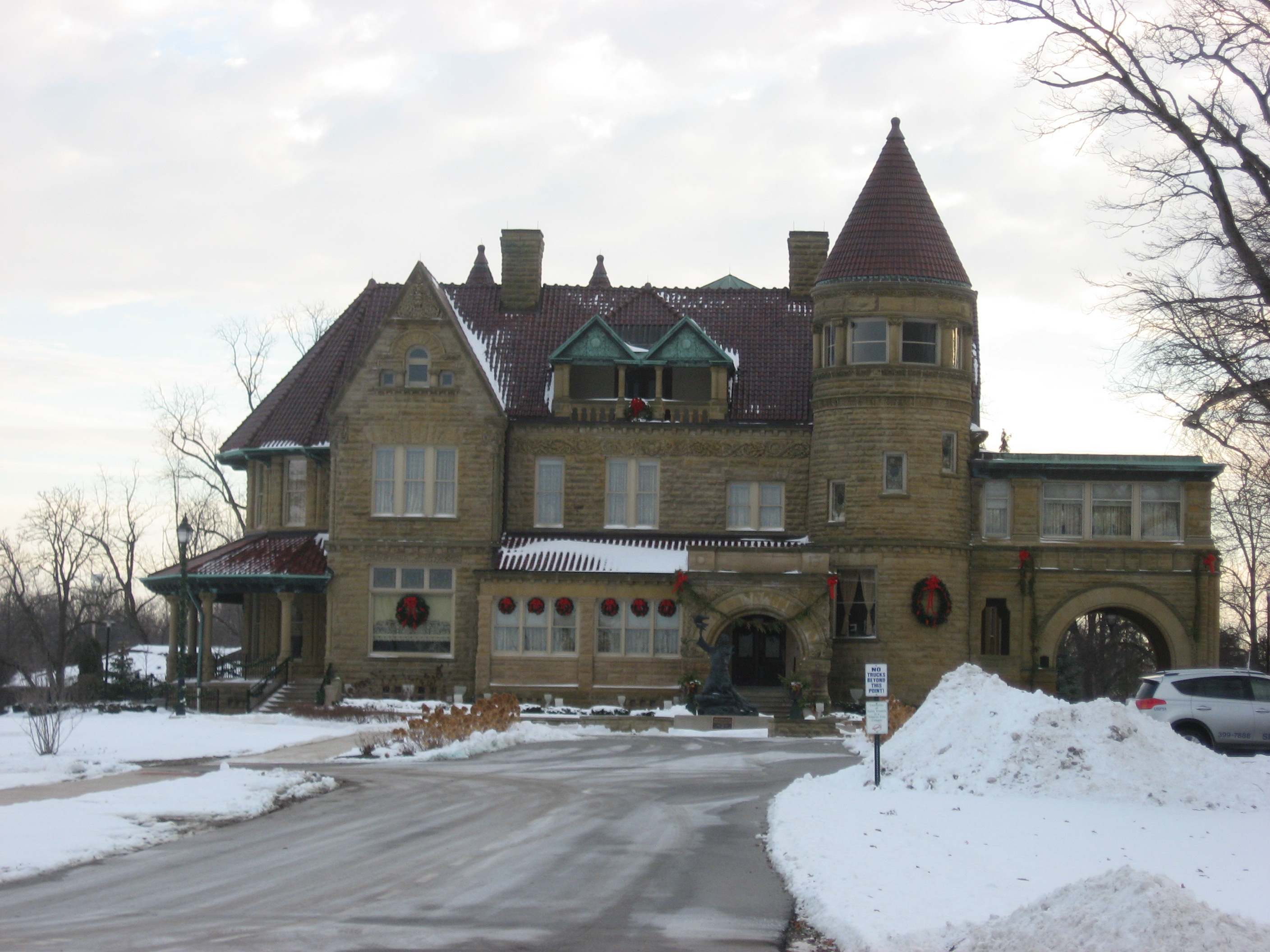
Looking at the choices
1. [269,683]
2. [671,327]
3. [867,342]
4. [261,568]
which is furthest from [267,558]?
[867,342]

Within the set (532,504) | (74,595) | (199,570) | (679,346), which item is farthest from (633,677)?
(74,595)

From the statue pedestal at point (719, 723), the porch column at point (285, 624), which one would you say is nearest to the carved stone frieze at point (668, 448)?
the porch column at point (285, 624)

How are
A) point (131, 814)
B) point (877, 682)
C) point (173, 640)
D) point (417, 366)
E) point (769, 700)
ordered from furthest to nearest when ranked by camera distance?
point (173, 640) → point (417, 366) → point (769, 700) → point (877, 682) → point (131, 814)

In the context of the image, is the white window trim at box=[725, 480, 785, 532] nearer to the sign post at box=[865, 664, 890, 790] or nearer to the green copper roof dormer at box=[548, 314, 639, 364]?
the green copper roof dormer at box=[548, 314, 639, 364]

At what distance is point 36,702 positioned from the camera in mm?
26078

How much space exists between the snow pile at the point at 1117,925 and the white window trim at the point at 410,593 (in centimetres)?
3112

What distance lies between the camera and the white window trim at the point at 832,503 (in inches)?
1596

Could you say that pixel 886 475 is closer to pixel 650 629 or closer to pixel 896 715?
pixel 650 629

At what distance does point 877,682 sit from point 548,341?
1061 inches

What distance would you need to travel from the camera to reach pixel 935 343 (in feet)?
133

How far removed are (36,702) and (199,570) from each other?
1503cm

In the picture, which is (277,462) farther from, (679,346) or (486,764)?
(486,764)

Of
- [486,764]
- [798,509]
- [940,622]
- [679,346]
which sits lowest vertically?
[486,764]

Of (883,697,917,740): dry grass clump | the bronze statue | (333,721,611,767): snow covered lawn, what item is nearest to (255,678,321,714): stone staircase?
(333,721,611,767): snow covered lawn
